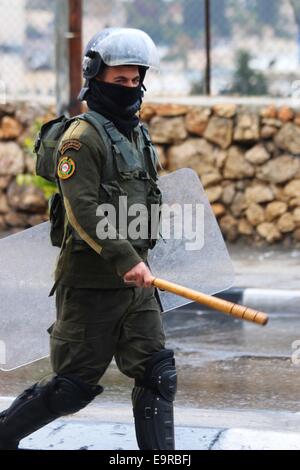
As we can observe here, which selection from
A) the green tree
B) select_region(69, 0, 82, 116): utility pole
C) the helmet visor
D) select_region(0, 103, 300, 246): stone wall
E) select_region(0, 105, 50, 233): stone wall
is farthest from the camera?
the green tree

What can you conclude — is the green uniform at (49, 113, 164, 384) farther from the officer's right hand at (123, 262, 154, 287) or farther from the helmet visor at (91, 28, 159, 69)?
the helmet visor at (91, 28, 159, 69)

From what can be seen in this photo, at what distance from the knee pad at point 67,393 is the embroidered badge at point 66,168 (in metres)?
0.73

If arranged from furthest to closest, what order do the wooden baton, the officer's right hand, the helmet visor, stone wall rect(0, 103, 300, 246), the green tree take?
1. the green tree
2. stone wall rect(0, 103, 300, 246)
3. the helmet visor
4. the officer's right hand
5. the wooden baton

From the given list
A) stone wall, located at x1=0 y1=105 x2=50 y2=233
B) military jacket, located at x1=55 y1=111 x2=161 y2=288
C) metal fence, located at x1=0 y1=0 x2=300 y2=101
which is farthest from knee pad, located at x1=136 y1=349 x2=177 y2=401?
metal fence, located at x1=0 y1=0 x2=300 y2=101

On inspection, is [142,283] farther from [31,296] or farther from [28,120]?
[28,120]

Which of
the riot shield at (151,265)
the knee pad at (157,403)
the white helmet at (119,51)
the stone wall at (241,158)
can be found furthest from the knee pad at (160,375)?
the stone wall at (241,158)

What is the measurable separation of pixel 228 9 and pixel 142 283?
8.05 metres

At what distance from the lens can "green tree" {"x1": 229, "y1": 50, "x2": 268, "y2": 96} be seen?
1118 cm

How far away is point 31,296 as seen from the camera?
14.7 feet

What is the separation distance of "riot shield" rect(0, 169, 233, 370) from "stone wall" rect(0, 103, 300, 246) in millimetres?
5585

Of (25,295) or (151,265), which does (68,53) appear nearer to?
(151,265)

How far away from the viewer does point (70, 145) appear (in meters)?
3.96

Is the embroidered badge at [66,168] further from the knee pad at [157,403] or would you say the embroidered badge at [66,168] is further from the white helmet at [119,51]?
the knee pad at [157,403]

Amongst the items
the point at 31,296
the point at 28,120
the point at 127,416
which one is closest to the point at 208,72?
the point at 28,120
